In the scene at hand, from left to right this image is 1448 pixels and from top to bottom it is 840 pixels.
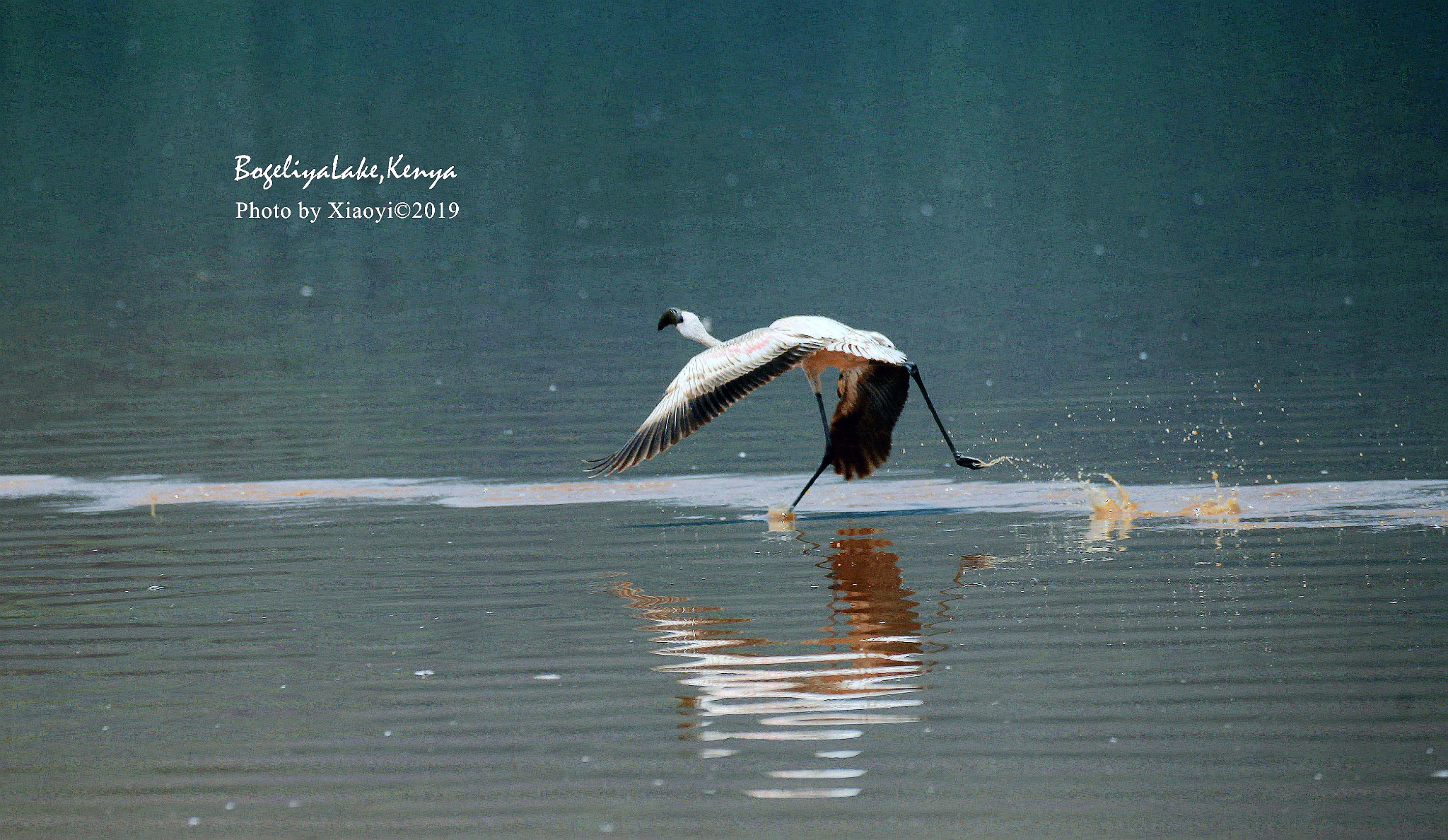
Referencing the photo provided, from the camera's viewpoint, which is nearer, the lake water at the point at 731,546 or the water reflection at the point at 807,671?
the lake water at the point at 731,546

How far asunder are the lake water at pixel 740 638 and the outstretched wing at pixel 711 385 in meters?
0.61

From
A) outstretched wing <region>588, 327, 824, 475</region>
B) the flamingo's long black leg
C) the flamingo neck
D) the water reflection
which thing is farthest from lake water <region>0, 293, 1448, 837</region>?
the flamingo neck

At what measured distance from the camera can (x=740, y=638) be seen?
1108cm

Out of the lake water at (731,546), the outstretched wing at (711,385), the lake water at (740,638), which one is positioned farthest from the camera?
the outstretched wing at (711,385)

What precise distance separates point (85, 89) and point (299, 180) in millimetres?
28000

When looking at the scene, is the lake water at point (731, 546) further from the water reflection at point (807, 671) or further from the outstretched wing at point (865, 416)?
the outstretched wing at point (865, 416)

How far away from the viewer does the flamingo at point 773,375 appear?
1434 centimetres

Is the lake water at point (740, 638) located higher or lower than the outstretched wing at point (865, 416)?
→ lower

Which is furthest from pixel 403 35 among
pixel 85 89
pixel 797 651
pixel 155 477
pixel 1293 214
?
pixel 797 651

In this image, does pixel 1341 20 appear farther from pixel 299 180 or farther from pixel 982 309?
pixel 982 309

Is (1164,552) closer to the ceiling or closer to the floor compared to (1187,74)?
closer to the floor

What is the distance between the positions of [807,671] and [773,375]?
4469 millimetres

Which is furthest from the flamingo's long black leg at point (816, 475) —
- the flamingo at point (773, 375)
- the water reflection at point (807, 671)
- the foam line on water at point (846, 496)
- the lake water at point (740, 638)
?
the water reflection at point (807, 671)

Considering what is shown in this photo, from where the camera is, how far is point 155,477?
18547 mm
